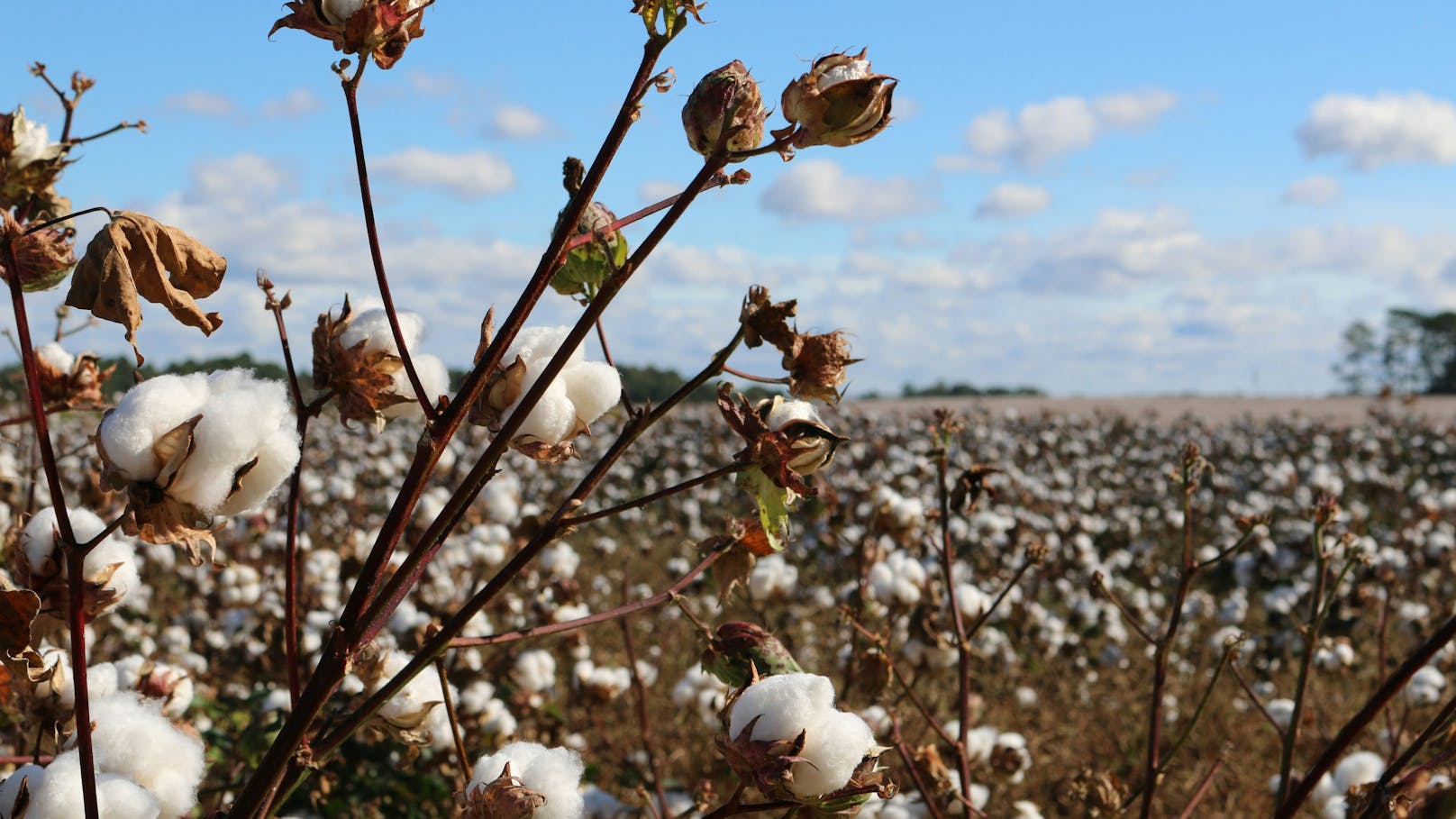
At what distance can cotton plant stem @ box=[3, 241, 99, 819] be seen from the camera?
0.79m

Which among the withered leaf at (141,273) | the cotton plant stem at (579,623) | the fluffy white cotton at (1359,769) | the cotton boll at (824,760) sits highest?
the withered leaf at (141,273)

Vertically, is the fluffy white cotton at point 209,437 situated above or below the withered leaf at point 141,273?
below

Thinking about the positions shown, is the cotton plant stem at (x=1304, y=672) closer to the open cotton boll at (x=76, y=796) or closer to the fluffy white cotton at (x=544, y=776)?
the fluffy white cotton at (x=544, y=776)

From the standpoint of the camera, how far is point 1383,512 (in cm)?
1005

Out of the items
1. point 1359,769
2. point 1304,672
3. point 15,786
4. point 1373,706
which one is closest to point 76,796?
point 15,786

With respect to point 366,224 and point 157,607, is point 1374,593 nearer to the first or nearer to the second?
point 157,607

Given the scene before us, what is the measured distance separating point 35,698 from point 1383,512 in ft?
35.8

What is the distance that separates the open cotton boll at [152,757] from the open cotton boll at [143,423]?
0.34 meters

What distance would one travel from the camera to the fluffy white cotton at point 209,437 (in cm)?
77

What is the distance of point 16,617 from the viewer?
84 cm

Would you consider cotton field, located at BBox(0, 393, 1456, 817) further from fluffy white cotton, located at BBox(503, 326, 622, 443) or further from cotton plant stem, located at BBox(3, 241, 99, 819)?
fluffy white cotton, located at BBox(503, 326, 622, 443)

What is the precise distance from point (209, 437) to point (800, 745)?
0.50 metres

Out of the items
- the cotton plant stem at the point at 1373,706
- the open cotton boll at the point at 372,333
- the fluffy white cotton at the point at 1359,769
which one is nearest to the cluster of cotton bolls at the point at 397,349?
the open cotton boll at the point at 372,333

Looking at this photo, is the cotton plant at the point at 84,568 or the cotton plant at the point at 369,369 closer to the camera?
the cotton plant at the point at 369,369
